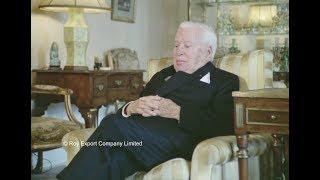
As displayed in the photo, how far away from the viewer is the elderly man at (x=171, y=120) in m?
1.41

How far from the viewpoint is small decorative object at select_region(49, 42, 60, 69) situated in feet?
5.70

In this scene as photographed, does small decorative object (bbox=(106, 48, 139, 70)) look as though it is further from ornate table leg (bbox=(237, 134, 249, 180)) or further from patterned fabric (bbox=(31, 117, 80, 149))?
ornate table leg (bbox=(237, 134, 249, 180))

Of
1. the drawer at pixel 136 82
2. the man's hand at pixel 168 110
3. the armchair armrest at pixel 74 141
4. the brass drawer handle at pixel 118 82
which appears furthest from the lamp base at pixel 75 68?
the man's hand at pixel 168 110

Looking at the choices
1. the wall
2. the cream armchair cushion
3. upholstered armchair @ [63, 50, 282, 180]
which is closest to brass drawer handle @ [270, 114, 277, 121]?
upholstered armchair @ [63, 50, 282, 180]

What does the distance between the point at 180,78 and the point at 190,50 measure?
3.4 inches

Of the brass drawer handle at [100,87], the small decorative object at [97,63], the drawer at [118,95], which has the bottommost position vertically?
the drawer at [118,95]

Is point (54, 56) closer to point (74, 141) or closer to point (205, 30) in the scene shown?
point (74, 141)

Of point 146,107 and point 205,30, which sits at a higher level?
point 205,30

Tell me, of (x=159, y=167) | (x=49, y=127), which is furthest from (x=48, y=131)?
(x=159, y=167)

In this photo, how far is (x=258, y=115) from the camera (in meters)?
1.31

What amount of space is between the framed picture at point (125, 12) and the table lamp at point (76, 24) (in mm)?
41

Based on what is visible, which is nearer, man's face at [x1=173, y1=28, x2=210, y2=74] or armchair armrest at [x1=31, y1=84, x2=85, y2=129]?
man's face at [x1=173, y1=28, x2=210, y2=74]

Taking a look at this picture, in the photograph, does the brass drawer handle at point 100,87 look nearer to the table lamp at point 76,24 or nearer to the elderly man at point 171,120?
the table lamp at point 76,24

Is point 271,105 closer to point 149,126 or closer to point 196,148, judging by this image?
point 196,148
